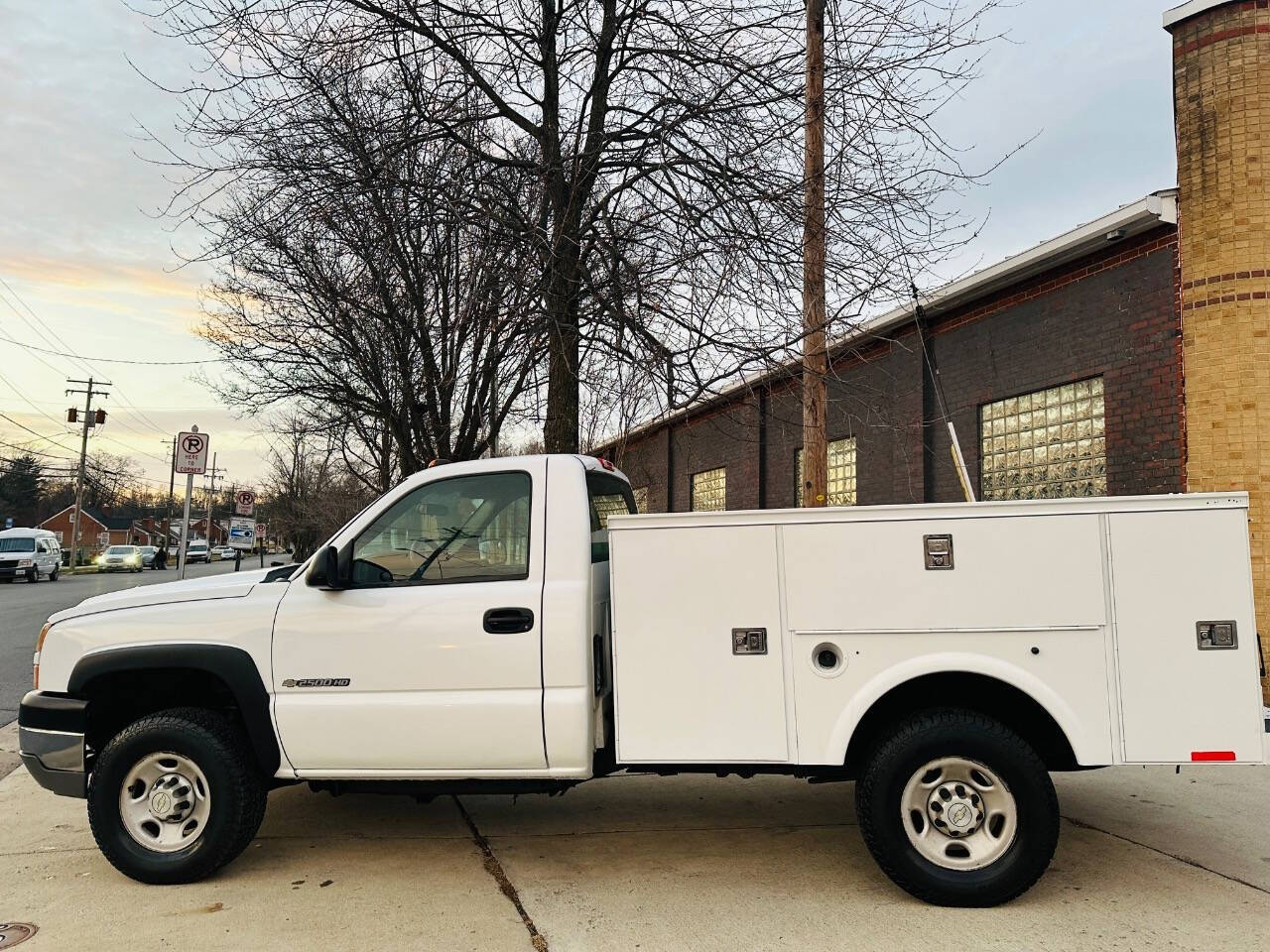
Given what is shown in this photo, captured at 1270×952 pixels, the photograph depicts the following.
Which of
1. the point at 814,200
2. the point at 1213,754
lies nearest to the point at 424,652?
the point at 1213,754

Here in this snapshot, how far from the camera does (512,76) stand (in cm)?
851

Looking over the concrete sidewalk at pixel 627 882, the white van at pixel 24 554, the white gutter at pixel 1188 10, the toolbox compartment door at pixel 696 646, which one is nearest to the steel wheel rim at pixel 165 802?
the concrete sidewalk at pixel 627 882

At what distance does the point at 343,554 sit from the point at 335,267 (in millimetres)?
8731

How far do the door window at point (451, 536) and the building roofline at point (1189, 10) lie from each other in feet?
28.9

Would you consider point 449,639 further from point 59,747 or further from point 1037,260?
point 1037,260

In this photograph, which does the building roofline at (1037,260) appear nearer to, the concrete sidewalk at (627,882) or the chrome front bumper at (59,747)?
the concrete sidewalk at (627,882)

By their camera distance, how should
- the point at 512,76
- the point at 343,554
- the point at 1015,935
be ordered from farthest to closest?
the point at 512,76, the point at 343,554, the point at 1015,935

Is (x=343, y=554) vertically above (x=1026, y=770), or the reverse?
(x=343, y=554)

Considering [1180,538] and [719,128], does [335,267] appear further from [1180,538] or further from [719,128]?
[1180,538]

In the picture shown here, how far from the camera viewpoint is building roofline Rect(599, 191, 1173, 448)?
28.8ft

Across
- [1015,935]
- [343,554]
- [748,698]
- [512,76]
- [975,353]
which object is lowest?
[1015,935]

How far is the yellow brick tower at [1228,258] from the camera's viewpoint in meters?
8.88

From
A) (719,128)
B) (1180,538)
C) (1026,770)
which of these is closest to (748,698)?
A: (1026,770)

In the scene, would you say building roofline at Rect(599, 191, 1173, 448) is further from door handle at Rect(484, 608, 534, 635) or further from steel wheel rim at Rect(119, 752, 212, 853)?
steel wheel rim at Rect(119, 752, 212, 853)
